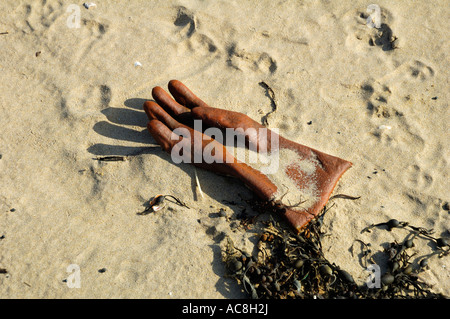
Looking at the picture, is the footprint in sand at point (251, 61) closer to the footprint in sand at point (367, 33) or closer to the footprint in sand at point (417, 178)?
the footprint in sand at point (367, 33)

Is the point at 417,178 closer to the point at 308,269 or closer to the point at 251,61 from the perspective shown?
the point at 308,269

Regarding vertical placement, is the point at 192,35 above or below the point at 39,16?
above

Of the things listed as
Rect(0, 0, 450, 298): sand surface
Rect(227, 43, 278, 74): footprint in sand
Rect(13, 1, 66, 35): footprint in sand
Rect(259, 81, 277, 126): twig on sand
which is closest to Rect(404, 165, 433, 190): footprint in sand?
Rect(0, 0, 450, 298): sand surface

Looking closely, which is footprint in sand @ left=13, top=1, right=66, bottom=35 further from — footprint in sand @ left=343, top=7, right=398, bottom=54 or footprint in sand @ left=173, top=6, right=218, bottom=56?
footprint in sand @ left=343, top=7, right=398, bottom=54

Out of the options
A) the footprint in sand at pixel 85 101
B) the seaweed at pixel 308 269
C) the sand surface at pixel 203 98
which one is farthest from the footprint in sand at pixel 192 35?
the seaweed at pixel 308 269

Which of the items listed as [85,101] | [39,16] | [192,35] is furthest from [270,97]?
[39,16]

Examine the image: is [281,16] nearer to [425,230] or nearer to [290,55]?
[290,55]

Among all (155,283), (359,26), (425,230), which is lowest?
(155,283)
